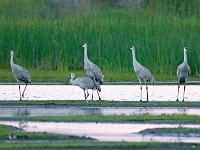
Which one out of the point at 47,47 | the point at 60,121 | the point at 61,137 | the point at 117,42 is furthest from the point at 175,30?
the point at 61,137

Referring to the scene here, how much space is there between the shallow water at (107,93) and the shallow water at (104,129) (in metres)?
6.88

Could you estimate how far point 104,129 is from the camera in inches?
730

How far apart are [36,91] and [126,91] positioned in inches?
112

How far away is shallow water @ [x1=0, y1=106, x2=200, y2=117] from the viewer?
863 inches

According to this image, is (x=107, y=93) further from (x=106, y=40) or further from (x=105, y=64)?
(x=106, y=40)

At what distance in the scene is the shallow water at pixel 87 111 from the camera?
863 inches

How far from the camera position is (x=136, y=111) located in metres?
22.7

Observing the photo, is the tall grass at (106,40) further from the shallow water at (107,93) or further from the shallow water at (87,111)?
the shallow water at (87,111)

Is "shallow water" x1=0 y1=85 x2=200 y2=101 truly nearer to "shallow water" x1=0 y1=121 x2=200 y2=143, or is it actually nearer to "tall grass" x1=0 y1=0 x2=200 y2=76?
"tall grass" x1=0 y1=0 x2=200 y2=76

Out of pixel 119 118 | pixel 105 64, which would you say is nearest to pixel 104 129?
pixel 119 118

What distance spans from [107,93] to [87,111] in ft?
21.2

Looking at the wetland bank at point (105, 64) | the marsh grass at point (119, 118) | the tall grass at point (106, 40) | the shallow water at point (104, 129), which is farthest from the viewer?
the tall grass at point (106, 40)

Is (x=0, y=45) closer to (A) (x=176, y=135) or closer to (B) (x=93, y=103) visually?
(B) (x=93, y=103)

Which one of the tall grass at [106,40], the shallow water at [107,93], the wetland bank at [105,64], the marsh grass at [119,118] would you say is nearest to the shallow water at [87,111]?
the wetland bank at [105,64]
